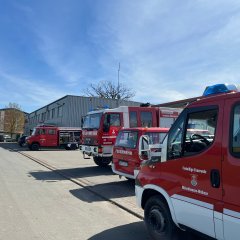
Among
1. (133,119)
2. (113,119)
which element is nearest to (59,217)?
(113,119)

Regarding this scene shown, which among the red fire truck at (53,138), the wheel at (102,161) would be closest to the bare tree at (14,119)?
the red fire truck at (53,138)

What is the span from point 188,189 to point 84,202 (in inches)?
179

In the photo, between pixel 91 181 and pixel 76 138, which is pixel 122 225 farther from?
pixel 76 138

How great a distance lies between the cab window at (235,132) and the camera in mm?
3820

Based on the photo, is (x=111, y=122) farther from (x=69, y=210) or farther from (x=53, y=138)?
(x=53, y=138)

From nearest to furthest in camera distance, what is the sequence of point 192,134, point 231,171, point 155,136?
point 231,171
point 192,134
point 155,136

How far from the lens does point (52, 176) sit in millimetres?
13508

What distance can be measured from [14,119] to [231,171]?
3548 inches

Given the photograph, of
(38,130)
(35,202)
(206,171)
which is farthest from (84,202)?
(38,130)

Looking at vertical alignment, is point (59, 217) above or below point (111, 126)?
below

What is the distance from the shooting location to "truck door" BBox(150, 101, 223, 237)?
161 inches

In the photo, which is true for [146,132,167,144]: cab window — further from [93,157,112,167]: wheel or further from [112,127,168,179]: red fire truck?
[93,157,112,167]: wheel

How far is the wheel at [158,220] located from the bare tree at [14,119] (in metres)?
87.0

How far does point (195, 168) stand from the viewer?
436 centimetres
